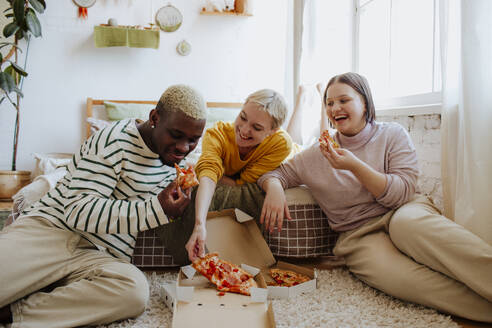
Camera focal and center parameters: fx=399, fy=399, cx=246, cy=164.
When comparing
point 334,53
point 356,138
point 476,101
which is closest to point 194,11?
point 334,53

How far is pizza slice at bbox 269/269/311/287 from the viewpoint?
1.53m

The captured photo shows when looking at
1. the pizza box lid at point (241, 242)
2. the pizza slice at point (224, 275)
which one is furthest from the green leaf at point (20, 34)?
the pizza slice at point (224, 275)

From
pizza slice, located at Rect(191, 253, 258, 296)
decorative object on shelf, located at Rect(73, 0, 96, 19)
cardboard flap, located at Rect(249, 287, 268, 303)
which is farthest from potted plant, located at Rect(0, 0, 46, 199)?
cardboard flap, located at Rect(249, 287, 268, 303)

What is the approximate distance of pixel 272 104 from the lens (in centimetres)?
168

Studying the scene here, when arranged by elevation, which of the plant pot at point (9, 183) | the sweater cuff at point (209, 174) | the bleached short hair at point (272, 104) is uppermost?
the bleached short hair at point (272, 104)

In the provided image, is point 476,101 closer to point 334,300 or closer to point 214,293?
point 334,300

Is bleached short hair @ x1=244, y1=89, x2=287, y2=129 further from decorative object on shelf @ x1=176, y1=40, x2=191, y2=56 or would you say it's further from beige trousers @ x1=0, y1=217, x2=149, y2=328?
decorative object on shelf @ x1=176, y1=40, x2=191, y2=56

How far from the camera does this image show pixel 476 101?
150 centimetres

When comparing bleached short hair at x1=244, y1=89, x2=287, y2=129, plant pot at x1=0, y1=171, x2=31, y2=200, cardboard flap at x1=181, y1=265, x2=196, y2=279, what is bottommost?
cardboard flap at x1=181, y1=265, x2=196, y2=279

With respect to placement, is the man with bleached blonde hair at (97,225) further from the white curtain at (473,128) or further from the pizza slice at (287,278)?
the white curtain at (473,128)

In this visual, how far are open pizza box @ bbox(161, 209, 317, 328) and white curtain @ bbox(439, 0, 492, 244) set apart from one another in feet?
2.09

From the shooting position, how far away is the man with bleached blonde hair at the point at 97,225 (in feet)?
3.84

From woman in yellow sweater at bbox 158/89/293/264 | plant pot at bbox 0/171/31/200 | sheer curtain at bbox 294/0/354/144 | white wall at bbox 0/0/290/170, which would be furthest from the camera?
white wall at bbox 0/0/290/170

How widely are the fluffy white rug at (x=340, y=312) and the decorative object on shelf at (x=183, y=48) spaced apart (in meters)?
2.78
